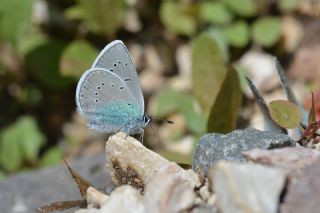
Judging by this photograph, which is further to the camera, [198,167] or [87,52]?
[87,52]

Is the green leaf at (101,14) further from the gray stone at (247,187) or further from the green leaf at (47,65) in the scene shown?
the gray stone at (247,187)

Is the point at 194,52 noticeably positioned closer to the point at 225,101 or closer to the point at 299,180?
the point at 225,101

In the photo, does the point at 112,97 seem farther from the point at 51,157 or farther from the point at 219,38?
the point at 51,157

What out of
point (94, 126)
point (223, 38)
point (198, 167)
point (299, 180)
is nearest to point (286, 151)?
point (299, 180)

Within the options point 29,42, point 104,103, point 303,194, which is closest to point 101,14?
point 29,42

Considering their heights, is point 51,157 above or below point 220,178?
below
